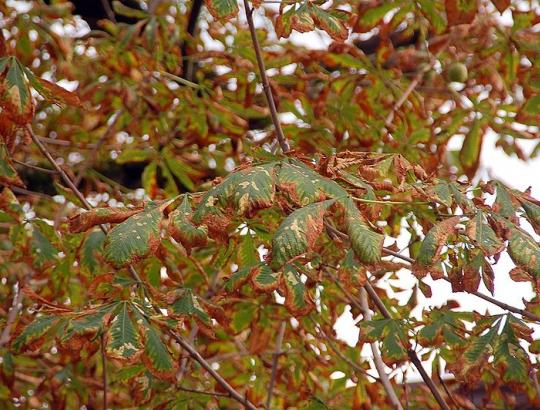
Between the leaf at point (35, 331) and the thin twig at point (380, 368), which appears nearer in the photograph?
the leaf at point (35, 331)

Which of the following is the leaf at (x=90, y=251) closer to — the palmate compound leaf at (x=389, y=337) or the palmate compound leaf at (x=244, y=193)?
the palmate compound leaf at (x=389, y=337)

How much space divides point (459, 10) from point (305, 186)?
772mm

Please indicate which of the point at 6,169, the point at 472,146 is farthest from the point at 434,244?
the point at 472,146

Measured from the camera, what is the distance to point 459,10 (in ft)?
→ 4.42

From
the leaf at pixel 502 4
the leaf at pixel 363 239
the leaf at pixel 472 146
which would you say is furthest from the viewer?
the leaf at pixel 472 146

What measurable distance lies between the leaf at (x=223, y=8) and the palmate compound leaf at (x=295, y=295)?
33 cm

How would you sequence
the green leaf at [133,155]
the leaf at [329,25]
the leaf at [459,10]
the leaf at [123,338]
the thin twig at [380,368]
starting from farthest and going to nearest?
the green leaf at [133,155], the leaf at [459,10], the thin twig at [380,368], the leaf at [329,25], the leaf at [123,338]

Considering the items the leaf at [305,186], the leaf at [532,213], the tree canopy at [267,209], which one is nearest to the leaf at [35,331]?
the tree canopy at [267,209]

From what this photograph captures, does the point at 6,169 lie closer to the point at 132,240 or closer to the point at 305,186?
the point at 132,240

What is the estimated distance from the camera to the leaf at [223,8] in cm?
86

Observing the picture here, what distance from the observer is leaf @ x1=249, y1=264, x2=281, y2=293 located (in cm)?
85

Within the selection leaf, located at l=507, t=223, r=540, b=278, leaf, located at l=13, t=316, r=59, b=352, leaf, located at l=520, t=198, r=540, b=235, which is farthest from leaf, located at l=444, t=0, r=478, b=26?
leaf, located at l=13, t=316, r=59, b=352

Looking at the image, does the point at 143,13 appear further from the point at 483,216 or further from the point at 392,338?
the point at 483,216

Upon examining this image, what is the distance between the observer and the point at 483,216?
2.56 feet
